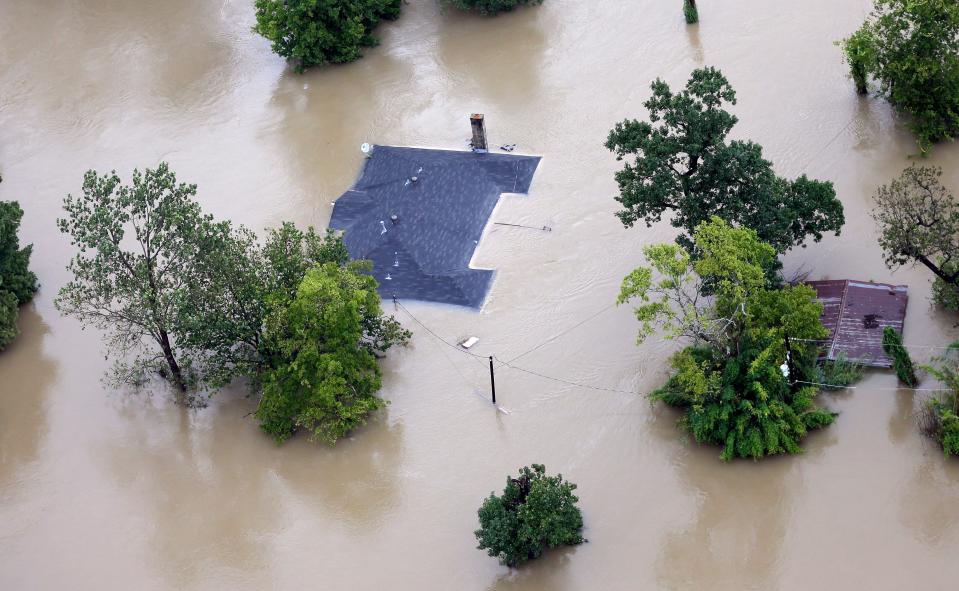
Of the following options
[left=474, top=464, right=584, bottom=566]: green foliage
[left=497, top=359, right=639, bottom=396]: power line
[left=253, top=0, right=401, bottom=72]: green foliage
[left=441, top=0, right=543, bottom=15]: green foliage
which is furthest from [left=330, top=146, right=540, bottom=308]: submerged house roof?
[left=441, top=0, right=543, bottom=15]: green foliage

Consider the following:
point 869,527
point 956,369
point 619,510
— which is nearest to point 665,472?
point 619,510

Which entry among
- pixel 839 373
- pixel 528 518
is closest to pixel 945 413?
pixel 839 373

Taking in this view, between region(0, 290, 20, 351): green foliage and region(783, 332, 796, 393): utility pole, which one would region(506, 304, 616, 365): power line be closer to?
region(783, 332, 796, 393): utility pole

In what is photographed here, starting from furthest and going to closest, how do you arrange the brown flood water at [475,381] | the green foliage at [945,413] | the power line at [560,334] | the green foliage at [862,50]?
the green foliage at [862,50] < the power line at [560,334] < the brown flood water at [475,381] < the green foliage at [945,413]

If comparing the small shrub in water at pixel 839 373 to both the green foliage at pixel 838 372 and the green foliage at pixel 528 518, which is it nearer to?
the green foliage at pixel 838 372

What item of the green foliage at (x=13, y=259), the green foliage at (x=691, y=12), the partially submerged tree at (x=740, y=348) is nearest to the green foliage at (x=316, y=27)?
the green foliage at (x=691, y=12)

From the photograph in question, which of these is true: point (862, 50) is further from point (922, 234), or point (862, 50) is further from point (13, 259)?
point (13, 259)
